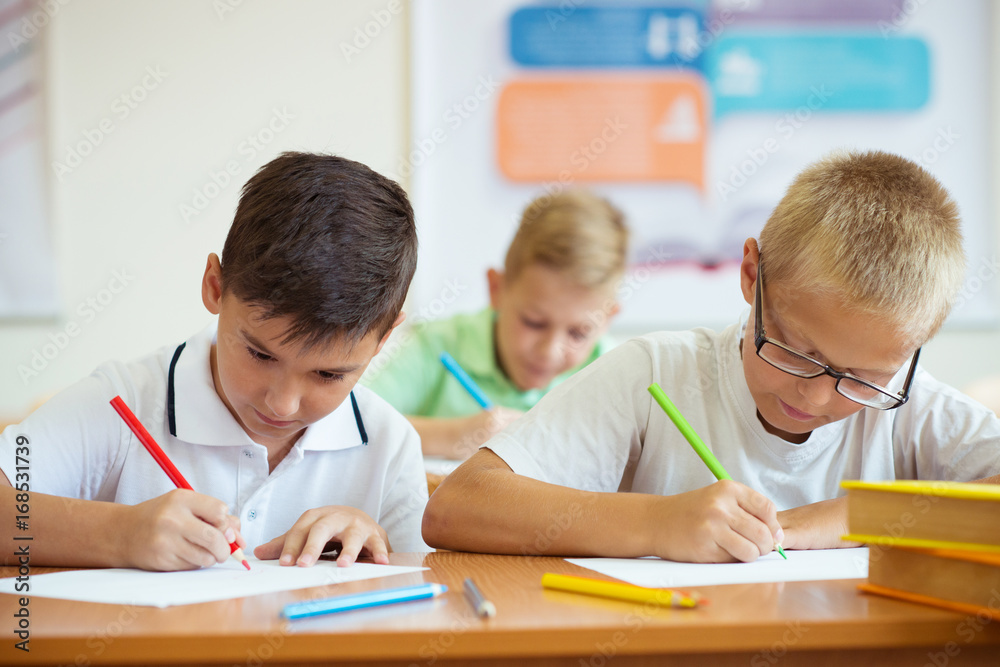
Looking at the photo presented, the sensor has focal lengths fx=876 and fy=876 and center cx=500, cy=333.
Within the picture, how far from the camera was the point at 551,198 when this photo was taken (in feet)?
6.75

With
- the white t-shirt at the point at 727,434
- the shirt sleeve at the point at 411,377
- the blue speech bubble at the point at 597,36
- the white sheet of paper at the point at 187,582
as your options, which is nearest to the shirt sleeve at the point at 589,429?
the white t-shirt at the point at 727,434

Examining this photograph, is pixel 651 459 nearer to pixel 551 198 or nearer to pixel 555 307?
pixel 555 307

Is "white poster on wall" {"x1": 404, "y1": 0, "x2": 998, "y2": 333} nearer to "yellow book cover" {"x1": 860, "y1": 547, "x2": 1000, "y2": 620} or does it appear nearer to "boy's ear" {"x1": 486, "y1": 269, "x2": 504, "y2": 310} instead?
"boy's ear" {"x1": 486, "y1": 269, "x2": 504, "y2": 310}

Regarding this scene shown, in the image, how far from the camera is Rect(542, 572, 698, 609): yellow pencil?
641 mm

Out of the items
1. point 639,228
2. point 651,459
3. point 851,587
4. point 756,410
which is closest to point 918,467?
point 756,410

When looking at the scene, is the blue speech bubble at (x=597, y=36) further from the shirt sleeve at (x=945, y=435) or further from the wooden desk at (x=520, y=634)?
the wooden desk at (x=520, y=634)

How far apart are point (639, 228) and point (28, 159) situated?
69.8 inches

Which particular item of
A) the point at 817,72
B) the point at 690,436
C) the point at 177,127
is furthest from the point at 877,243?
the point at 177,127

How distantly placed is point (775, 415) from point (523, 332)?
96cm

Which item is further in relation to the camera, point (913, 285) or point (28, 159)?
point (28, 159)

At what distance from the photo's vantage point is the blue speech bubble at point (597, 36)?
2.62 meters

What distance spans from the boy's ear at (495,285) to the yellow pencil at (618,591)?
1395 millimetres

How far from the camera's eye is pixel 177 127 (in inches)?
101

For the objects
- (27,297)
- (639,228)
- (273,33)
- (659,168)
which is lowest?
(27,297)
